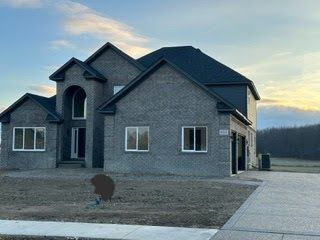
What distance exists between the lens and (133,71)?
112 ft

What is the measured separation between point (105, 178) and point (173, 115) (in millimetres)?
13073

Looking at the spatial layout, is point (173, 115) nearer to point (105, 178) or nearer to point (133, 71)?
point (133, 71)

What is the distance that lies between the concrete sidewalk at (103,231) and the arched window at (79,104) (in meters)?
24.0

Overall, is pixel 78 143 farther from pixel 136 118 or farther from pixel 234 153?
pixel 234 153

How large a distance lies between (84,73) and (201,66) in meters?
8.97

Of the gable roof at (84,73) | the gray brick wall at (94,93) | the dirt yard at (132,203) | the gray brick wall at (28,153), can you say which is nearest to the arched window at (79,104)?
the gray brick wall at (94,93)

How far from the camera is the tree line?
86.6 meters

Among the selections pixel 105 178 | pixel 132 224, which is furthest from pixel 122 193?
pixel 132 224

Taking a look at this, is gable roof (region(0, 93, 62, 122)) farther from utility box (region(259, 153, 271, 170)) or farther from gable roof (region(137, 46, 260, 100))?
utility box (region(259, 153, 271, 170))

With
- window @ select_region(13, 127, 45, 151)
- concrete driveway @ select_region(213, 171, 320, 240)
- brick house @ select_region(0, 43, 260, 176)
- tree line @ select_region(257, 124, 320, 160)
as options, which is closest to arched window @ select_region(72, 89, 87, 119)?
brick house @ select_region(0, 43, 260, 176)

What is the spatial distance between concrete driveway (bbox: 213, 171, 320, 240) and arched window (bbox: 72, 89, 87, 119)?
19348 mm

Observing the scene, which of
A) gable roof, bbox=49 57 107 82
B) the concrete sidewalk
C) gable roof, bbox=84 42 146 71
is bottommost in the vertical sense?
the concrete sidewalk

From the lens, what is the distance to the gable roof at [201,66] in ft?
116

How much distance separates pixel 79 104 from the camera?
3538cm
